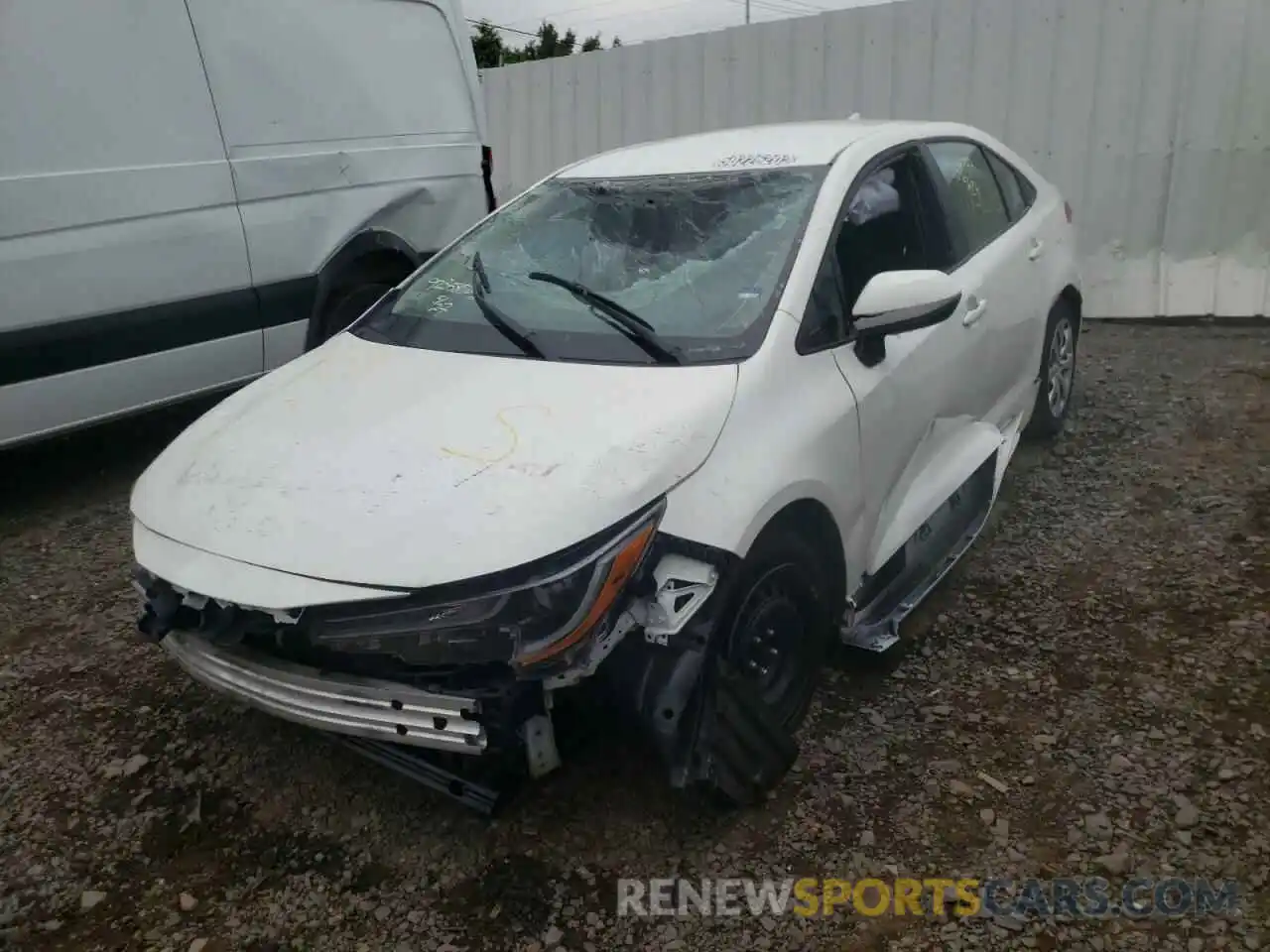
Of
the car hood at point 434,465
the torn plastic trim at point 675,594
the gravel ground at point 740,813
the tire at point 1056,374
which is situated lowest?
the gravel ground at point 740,813

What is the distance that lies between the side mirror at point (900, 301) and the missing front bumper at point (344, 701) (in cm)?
150

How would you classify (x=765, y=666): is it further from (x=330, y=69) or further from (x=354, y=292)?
(x=330, y=69)

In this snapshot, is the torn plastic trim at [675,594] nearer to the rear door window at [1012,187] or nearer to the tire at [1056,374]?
the rear door window at [1012,187]

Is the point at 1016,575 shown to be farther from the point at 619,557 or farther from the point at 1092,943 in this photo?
the point at 619,557

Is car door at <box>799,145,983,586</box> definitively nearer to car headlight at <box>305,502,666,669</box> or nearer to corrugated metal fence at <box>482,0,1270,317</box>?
car headlight at <box>305,502,666,669</box>

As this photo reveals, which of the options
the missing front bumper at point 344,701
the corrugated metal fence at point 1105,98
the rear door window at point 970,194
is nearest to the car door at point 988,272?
the rear door window at point 970,194

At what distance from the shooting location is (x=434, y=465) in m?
2.38

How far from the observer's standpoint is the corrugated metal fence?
6.48m

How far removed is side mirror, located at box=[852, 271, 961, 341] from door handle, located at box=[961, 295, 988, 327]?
628mm

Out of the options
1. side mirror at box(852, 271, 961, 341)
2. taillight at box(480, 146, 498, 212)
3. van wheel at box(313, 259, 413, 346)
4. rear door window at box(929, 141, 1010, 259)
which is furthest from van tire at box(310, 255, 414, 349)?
side mirror at box(852, 271, 961, 341)

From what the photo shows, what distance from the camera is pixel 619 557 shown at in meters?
2.18

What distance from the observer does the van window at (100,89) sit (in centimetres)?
398

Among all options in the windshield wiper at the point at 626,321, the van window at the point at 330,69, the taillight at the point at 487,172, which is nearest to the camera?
the windshield wiper at the point at 626,321

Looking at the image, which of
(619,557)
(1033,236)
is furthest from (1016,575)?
(619,557)
